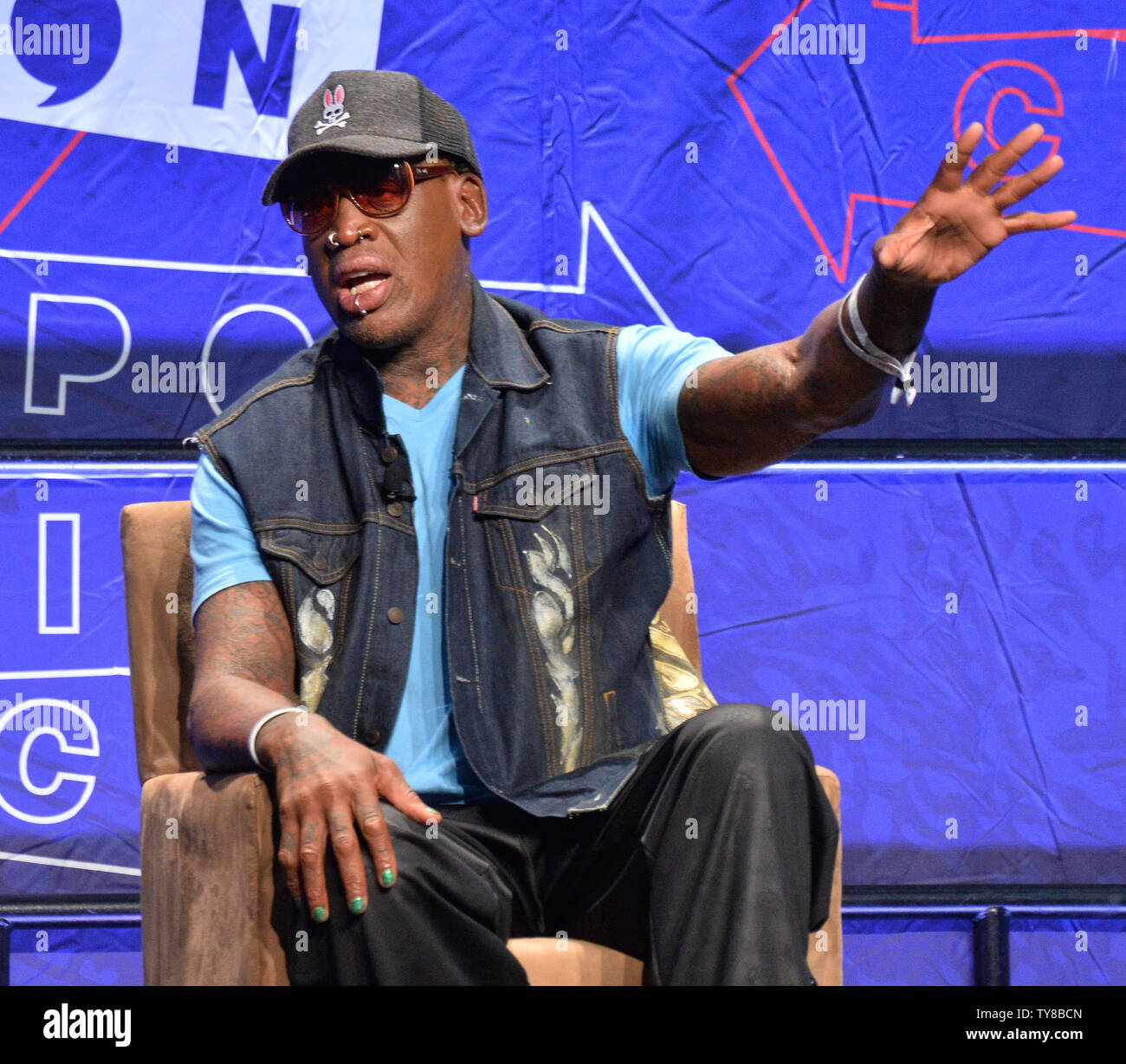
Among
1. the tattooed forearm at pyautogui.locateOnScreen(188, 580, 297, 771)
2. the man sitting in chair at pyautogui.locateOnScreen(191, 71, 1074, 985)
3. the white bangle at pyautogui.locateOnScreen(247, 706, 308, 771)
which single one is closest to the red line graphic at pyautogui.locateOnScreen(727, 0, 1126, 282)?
the man sitting in chair at pyautogui.locateOnScreen(191, 71, 1074, 985)

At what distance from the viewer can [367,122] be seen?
1.99 meters

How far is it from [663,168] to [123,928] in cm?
201

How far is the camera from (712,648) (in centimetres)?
292

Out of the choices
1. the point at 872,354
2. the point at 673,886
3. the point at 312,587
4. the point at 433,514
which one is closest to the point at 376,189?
the point at 433,514

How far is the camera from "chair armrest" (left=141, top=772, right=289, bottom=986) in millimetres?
1559

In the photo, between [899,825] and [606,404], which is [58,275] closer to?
[606,404]

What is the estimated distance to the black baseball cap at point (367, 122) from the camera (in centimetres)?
197

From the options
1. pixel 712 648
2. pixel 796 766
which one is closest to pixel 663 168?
pixel 712 648

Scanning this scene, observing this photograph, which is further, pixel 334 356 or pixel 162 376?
pixel 162 376

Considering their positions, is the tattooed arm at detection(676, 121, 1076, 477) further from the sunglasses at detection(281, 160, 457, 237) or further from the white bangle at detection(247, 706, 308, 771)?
the white bangle at detection(247, 706, 308, 771)

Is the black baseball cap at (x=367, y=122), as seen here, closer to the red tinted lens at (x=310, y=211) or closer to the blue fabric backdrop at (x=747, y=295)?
the red tinted lens at (x=310, y=211)

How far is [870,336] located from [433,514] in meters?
0.70

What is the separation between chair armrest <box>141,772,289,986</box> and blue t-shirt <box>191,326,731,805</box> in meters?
0.28

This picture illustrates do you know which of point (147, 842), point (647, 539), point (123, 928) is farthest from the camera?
point (123, 928)
